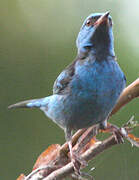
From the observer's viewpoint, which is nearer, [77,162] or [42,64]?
[77,162]

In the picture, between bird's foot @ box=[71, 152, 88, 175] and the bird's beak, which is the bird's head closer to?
the bird's beak

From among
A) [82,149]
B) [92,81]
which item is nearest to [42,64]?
[92,81]

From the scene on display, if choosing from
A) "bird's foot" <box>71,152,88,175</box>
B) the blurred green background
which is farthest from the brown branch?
the blurred green background

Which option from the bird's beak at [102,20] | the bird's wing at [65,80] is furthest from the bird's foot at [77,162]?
the bird's beak at [102,20]

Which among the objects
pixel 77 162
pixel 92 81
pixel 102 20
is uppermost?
pixel 102 20

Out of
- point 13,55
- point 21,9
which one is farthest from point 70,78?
point 21,9

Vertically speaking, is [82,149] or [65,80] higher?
[65,80]

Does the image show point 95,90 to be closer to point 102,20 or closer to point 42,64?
point 102,20
